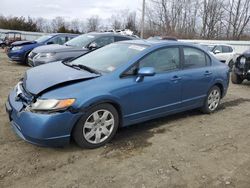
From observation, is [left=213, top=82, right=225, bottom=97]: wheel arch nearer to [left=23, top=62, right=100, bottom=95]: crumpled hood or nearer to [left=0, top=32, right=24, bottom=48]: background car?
[left=23, top=62, right=100, bottom=95]: crumpled hood

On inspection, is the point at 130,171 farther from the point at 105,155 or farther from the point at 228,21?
the point at 228,21

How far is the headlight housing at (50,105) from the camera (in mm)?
3834

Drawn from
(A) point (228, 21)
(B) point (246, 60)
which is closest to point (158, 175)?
(B) point (246, 60)

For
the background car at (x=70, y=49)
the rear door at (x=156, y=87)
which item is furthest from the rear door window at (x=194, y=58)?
the background car at (x=70, y=49)

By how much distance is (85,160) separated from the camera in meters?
3.95

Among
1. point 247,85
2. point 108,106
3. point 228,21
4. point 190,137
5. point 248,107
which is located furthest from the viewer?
point 228,21

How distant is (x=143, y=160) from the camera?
402cm

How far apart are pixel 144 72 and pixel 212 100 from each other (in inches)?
92.2

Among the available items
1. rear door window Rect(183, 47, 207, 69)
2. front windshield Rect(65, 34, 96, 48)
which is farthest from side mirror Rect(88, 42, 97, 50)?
rear door window Rect(183, 47, 207, 69)

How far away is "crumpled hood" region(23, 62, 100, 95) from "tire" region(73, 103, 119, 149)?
52 cm

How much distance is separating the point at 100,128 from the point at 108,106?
0.33m

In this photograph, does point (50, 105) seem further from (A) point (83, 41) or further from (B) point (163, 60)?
(A) point (83, 41)

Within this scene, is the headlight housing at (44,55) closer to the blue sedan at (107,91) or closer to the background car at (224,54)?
the blue sedan at (107,91)

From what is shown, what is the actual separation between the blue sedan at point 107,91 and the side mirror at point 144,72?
10 mm
